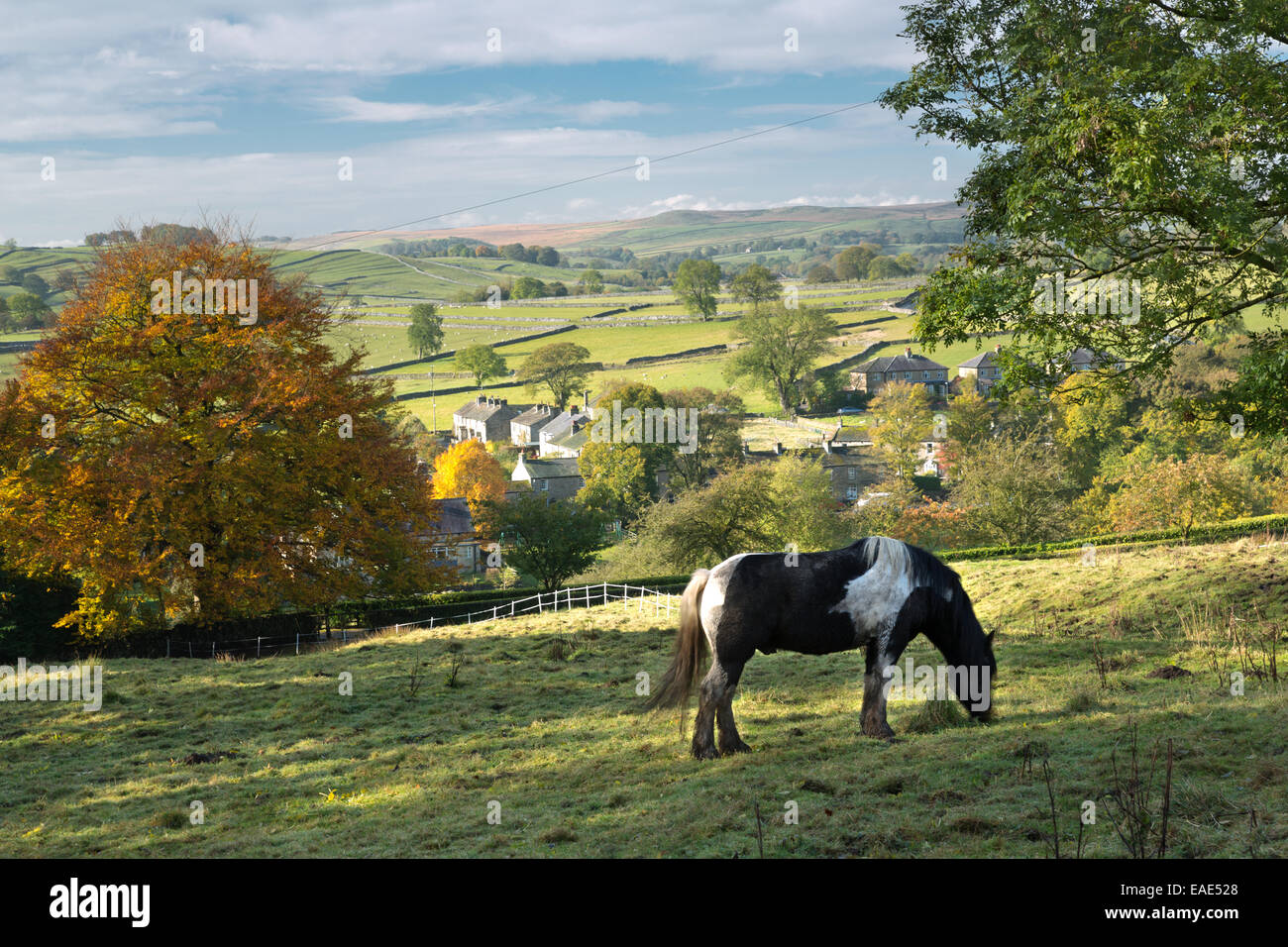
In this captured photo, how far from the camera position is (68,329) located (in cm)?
2811

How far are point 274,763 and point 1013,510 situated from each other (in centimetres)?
4580

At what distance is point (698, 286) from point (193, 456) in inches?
5439

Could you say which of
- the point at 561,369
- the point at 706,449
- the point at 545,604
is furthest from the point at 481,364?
the point at 545,604

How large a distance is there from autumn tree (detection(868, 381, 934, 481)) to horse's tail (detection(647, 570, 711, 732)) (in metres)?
73.9

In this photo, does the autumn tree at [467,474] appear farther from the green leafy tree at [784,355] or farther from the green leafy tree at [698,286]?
the green leafy tree at [698,286]

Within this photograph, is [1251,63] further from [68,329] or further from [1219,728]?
[68,329]

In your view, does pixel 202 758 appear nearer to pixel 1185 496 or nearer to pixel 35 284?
pixel 1185 496

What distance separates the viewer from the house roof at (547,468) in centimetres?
9050

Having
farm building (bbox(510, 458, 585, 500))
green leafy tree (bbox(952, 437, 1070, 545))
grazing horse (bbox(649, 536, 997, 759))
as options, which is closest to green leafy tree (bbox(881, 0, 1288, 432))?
grazing horse (bbox(649, 536, 997, 759))

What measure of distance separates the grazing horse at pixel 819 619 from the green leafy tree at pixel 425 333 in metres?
136

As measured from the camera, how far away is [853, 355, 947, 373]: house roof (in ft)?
365

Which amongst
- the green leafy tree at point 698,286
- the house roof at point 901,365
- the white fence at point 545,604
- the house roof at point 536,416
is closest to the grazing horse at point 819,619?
the white fence at point 545,604

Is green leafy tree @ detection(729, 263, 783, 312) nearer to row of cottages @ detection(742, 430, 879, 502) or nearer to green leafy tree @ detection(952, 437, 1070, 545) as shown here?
row of cottages @ detection(742, 430, 879, 502)

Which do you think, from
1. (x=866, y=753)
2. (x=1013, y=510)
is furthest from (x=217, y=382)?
(x=1013, y=510)
